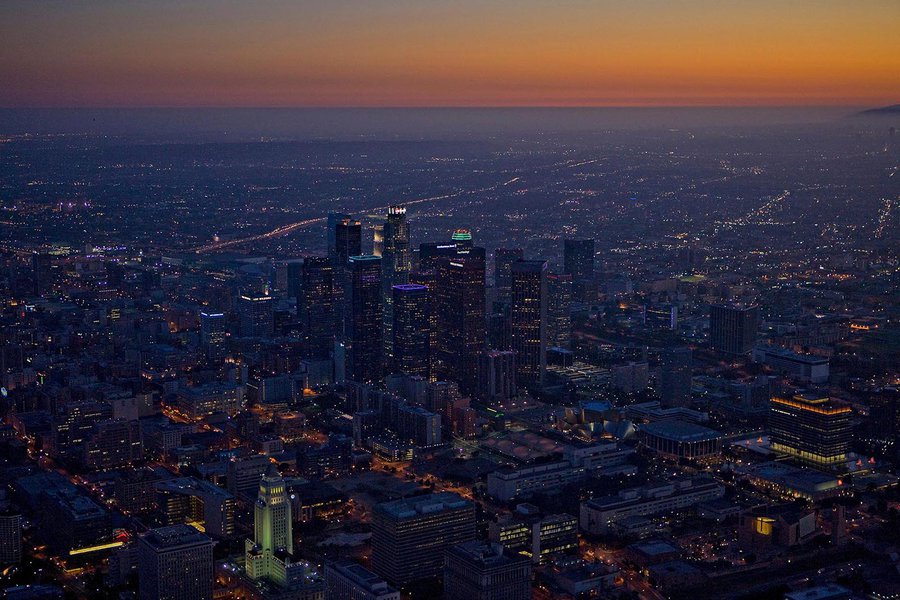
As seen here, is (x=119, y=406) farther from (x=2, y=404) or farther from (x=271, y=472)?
(x=271, y=472)

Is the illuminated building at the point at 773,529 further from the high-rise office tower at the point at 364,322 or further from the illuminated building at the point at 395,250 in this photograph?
the illuminated building at the point at 395,250

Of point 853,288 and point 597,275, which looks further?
point 597,275

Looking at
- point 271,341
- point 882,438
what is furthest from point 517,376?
point 882,438

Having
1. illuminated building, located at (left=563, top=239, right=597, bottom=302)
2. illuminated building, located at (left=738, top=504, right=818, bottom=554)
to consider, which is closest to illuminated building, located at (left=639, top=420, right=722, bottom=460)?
illuminated building, located at (left=738, top=504, right=818, bottom=554)

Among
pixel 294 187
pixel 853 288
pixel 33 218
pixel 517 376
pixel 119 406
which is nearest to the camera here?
pixel 119 406

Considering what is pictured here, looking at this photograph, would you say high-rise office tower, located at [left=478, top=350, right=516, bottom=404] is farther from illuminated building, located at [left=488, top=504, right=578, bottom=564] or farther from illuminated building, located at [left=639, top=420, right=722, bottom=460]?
illuminated building, located at [left=488, top=504, right=578, bottom=564]

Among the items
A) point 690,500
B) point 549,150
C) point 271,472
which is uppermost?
point 549,150

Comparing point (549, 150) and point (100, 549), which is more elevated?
point (549, 150)
